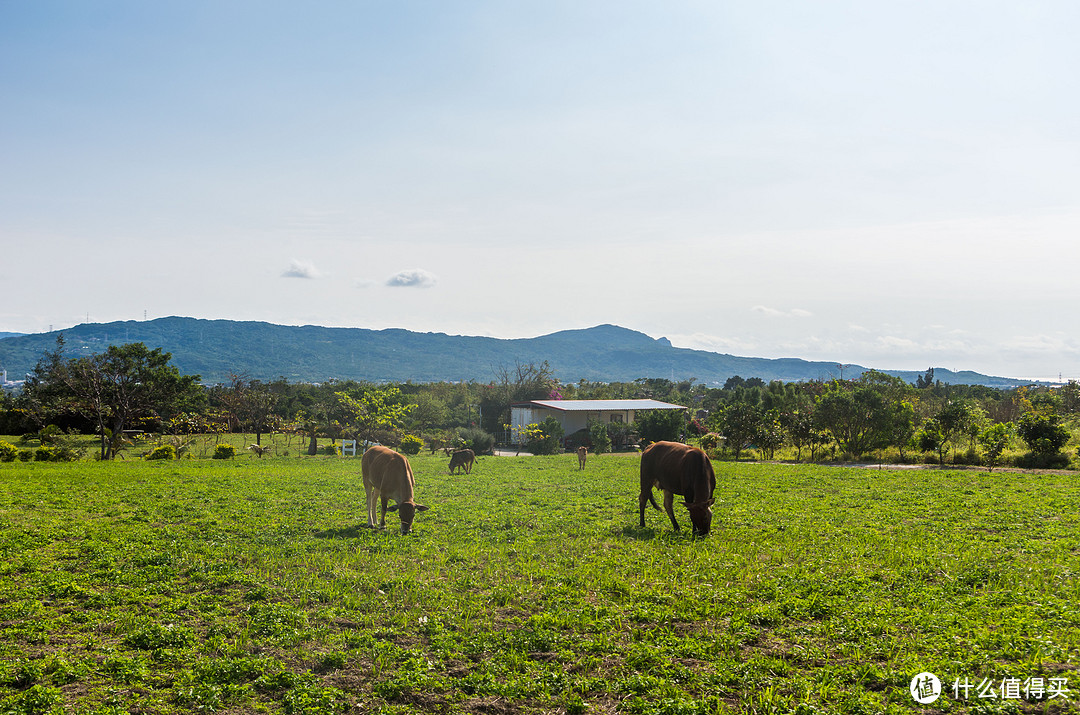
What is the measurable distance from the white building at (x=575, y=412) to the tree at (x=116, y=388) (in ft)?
91.6

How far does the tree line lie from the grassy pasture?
Result: 18.6 meters

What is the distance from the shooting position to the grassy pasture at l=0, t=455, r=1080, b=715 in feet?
20.7

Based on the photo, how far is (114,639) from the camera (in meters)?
7.56

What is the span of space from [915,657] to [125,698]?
7918mm

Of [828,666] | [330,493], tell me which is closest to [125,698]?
[828,666]

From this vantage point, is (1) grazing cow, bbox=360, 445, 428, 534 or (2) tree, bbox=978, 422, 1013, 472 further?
(2) tree, bbox=978, 422, 1013, 472

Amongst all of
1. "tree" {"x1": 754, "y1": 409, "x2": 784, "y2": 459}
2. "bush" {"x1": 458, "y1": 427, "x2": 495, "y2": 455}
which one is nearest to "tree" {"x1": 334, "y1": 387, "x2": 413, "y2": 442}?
"bush" {"x1": 458, "y1": 427, "x2": 495, "y2": 455}

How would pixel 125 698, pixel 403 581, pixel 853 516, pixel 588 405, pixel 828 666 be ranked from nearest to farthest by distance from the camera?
pixel 125 698 < pixel 828 666 < pixel 403 581 < pixel 853 516 < pixel 588 405

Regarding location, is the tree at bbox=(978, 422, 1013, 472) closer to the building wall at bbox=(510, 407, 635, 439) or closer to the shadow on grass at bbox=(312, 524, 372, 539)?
the shadow on grass at bbox=(312, 524, 372, 539)

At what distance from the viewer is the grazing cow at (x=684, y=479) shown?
43.0ft

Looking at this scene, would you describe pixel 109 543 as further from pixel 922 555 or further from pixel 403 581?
pixel 922 555

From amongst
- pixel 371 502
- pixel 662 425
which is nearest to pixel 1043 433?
pixel 662 425
